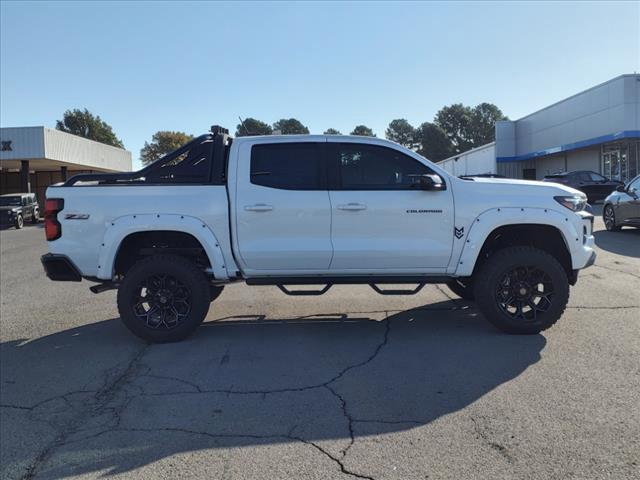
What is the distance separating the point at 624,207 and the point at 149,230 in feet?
39.2

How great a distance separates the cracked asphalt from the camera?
3283mm

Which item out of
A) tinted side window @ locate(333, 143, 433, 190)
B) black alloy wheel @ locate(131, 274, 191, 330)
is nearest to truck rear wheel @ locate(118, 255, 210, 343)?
black alloy wheel @ locate(131, 274, 191, 330)

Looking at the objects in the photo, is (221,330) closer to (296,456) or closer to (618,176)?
(296,456)

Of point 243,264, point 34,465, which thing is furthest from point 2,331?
point 34,465

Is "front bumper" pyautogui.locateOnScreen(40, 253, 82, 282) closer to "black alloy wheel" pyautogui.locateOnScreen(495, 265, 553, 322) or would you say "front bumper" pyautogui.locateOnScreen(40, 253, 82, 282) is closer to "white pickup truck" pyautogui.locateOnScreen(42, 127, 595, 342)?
"white pickup truck" pyautogui.locateOnScreen(42, 127, 595, 342)

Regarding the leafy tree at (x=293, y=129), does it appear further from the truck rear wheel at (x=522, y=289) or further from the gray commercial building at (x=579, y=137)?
the gray commercial building at (x=579, y=137)

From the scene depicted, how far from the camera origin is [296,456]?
11.0ft

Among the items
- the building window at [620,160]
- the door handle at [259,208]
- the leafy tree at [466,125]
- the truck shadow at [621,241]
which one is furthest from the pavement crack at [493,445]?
the leafy tree at [466,125]

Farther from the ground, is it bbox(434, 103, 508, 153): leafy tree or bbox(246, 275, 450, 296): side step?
bbox(434, 103, 508, 153): leafy tree

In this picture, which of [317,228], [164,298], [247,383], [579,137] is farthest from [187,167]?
[579,137]

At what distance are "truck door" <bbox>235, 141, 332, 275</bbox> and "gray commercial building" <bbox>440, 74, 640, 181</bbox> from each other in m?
27.4

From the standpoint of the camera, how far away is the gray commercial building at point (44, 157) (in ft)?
113

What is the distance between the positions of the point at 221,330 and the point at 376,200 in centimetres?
238

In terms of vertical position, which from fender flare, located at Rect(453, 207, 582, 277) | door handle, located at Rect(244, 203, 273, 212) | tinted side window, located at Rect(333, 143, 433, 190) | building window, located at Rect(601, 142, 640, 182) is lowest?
fender flare, located at Rect(453, 207, 582, 277)
